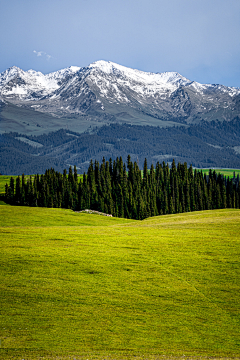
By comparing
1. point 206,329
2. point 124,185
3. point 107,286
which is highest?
point 124,185

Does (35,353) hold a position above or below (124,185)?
below

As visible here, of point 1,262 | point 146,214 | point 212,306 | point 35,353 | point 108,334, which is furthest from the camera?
point 146,214

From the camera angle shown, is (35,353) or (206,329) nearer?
(35,353)

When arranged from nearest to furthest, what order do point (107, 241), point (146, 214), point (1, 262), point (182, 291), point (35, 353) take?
1. point (35, 353)
2. point (182, 291)
3. point (1, 262)
4. point (107, 241)
5. point (146, 214)

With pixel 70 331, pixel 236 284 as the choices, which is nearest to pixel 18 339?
pixel 70 331

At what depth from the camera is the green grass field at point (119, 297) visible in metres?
28.6

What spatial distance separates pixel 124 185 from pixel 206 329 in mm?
165149

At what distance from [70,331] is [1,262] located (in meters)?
16.5

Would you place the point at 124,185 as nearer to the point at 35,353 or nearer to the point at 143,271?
the point at 143,271

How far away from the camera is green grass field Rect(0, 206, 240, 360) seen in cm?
2861

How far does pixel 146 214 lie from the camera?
185 meters

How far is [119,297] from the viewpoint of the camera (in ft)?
117

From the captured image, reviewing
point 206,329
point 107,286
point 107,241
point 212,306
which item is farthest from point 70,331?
point 107,241

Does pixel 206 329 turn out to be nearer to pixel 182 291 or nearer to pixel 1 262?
pixel 182 291
